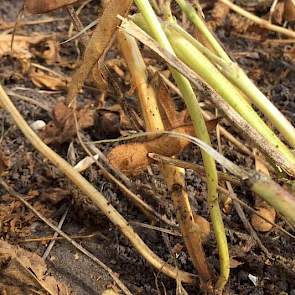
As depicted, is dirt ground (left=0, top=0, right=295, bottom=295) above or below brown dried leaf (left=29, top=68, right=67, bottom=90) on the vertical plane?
below

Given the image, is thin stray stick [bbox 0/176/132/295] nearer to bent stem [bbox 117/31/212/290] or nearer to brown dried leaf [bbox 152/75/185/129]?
bent stem [bbox 117/31/212/290]

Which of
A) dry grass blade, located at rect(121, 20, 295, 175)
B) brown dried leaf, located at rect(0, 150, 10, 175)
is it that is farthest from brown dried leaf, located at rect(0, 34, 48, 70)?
dry grass blade, located at rect(121, 20, 295, 175)

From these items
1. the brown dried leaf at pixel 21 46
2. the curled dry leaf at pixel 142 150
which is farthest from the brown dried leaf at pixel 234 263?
the brown dried leaf at pixel 21 46

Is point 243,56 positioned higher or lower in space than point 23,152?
higher

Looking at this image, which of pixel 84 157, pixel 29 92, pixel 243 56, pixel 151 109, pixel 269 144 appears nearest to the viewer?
pixel 269 144

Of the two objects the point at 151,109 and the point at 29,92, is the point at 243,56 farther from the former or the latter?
the point at 151,109

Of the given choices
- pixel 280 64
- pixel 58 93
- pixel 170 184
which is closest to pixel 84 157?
pixel 58 93

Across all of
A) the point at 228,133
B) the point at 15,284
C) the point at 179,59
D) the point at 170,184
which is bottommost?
the point at 15,284
